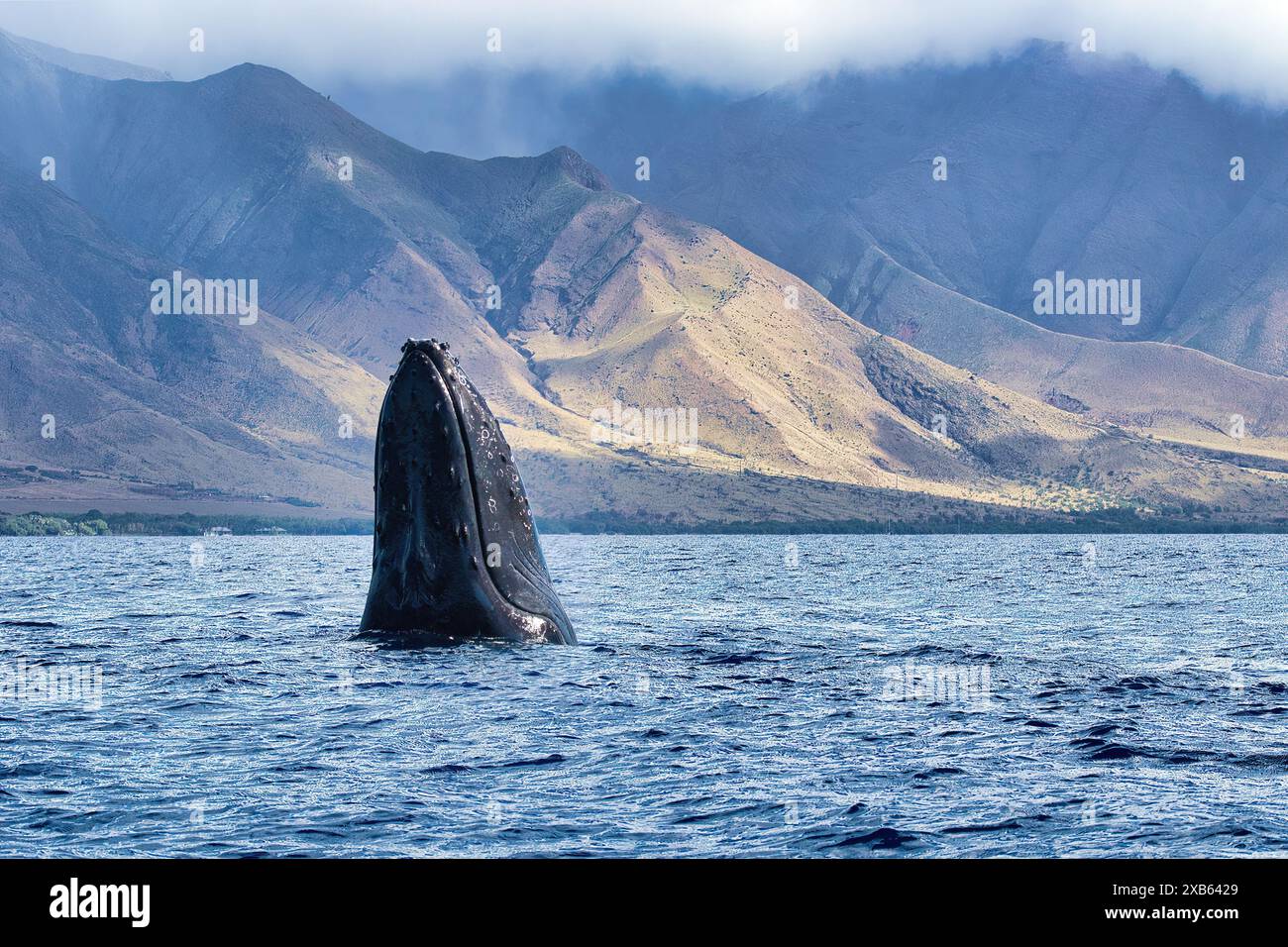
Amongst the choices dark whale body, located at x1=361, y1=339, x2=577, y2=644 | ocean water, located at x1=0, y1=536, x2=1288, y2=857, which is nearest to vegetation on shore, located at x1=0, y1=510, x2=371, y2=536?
Answer: ocean water, located at x1=0, y1=536, x2=1288, y2=857

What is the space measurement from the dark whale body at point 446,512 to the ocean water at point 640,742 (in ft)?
1.88

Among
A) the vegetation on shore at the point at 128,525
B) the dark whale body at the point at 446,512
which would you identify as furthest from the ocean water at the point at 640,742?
the vegetation on shore at the point at 128,525

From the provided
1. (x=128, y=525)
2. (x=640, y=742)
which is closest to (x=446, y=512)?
(x=640, y=742)

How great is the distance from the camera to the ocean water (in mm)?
11445

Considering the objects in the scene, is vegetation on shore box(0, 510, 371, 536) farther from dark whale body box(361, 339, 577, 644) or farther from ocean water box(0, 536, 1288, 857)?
dark whale body box(361, 339, 577, 644)

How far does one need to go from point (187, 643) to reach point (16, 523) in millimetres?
169266

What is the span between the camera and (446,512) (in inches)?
696

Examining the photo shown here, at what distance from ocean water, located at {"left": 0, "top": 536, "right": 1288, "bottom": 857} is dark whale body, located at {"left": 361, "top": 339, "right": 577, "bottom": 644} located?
0.57 metres

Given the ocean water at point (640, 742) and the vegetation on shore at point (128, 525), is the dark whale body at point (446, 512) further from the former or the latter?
the vegetation on shore at point (128, 525)

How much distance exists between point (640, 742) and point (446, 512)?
12.8 feet

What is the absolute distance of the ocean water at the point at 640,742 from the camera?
11.4m
